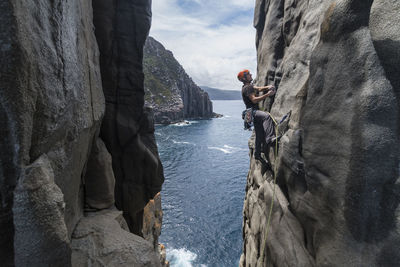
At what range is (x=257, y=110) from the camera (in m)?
10.3

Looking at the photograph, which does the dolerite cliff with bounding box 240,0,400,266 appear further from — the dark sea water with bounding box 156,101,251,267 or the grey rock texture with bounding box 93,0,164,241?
the dark sea water with bounding box 156,101,251,267

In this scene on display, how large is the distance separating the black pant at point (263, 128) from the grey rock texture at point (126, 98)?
243 inches

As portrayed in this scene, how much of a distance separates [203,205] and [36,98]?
3553 cm

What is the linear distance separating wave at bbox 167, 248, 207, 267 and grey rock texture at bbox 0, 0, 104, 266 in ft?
77.6

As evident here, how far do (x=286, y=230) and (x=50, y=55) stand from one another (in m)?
8.60

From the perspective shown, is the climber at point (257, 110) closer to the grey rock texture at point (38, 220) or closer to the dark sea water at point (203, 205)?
the grey rock texture at point (38, 220)

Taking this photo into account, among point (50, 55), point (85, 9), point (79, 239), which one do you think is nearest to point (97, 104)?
point (85, 9)

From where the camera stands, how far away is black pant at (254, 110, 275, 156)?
9.50m

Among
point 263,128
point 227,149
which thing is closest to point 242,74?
point 263,128

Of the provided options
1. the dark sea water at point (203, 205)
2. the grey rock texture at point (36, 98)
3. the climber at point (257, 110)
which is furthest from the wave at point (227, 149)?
the grey rock texture at point (36, 98)

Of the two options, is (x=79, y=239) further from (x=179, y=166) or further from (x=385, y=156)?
(x=179, y=166)

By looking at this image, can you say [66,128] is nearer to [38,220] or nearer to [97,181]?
[38,220]

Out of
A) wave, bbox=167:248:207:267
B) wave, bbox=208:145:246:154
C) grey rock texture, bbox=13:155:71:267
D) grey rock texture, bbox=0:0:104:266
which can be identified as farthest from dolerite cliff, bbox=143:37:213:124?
grey rock texture, bbox=13:155:71:267

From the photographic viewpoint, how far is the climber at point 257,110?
31.6 ft
